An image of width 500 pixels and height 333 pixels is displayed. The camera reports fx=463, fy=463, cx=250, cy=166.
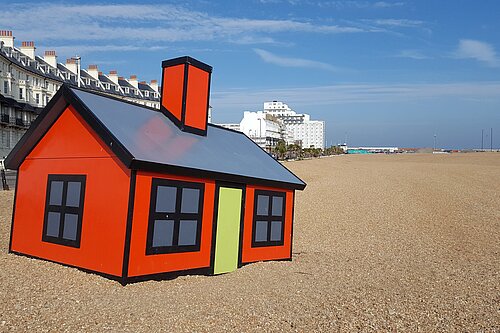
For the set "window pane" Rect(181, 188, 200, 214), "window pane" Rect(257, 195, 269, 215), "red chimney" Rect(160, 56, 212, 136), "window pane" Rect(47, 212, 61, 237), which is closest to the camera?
"window pane" Rect(181, 188, 200, 214)

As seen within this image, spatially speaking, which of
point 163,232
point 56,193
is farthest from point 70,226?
point 163,232

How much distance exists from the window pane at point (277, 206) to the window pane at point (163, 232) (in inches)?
134

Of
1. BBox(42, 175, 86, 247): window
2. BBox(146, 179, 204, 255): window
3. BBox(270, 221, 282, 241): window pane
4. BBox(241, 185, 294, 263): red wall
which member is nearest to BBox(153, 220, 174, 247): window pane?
BBox(146, 179, 204, 255): window

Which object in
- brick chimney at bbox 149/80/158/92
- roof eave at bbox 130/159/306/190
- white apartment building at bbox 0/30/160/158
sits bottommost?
roof eave at bbox 130/159/306/190

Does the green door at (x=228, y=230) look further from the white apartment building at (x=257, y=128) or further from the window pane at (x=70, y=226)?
the white apartment building at (x=257, y=128)

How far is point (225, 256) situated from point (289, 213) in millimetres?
2633

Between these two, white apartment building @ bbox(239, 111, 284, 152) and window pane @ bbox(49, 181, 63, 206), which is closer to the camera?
window pane @ bbox(49, 181, 63, 206)

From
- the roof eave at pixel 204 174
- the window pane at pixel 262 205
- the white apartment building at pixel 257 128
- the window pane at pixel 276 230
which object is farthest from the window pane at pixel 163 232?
the white apartment building at pixel 257 128

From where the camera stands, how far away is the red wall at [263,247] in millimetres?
10648

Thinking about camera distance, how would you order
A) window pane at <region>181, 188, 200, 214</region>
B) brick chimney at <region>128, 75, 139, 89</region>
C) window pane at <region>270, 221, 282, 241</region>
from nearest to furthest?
window pane at <region>181, 188, 200, 214</region>
window pane at <region>270, 221, 282, 241</region>
brick chimney at <region>128, 75, 139, 89</region>

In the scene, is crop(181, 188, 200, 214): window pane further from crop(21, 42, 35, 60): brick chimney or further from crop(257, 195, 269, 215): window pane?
crop(21, 42, 35, 60): brick chimney

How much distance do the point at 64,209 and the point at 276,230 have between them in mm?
4973

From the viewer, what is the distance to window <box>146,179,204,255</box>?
28.0 feet

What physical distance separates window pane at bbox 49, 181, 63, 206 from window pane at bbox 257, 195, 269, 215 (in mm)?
4372
